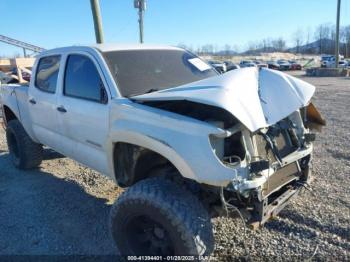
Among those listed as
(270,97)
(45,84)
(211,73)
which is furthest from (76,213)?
(270,97)

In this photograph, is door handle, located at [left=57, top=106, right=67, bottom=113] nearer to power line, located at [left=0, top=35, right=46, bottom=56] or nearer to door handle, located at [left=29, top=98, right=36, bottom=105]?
door handle, located at [left=29, top=98, right=36, bottom=105]

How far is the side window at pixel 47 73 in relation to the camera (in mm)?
4441

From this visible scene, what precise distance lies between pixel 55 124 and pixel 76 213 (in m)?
1.11

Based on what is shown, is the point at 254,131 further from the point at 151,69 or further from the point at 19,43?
the point at 19,43

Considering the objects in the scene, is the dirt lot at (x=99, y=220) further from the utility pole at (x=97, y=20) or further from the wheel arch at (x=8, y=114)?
the utility pole at (x=97, y=20)

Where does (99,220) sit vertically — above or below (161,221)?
below

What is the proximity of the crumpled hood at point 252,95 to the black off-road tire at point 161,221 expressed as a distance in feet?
2.47

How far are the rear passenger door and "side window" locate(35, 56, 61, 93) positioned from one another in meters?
0.34

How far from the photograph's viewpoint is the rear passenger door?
11.5 ft

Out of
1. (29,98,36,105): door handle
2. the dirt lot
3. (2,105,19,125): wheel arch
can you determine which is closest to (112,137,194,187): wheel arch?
the dirt lot

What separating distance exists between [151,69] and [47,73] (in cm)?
164

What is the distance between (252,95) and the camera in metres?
2.82

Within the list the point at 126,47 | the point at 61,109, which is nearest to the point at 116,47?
the point at 126,47

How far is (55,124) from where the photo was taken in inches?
173
